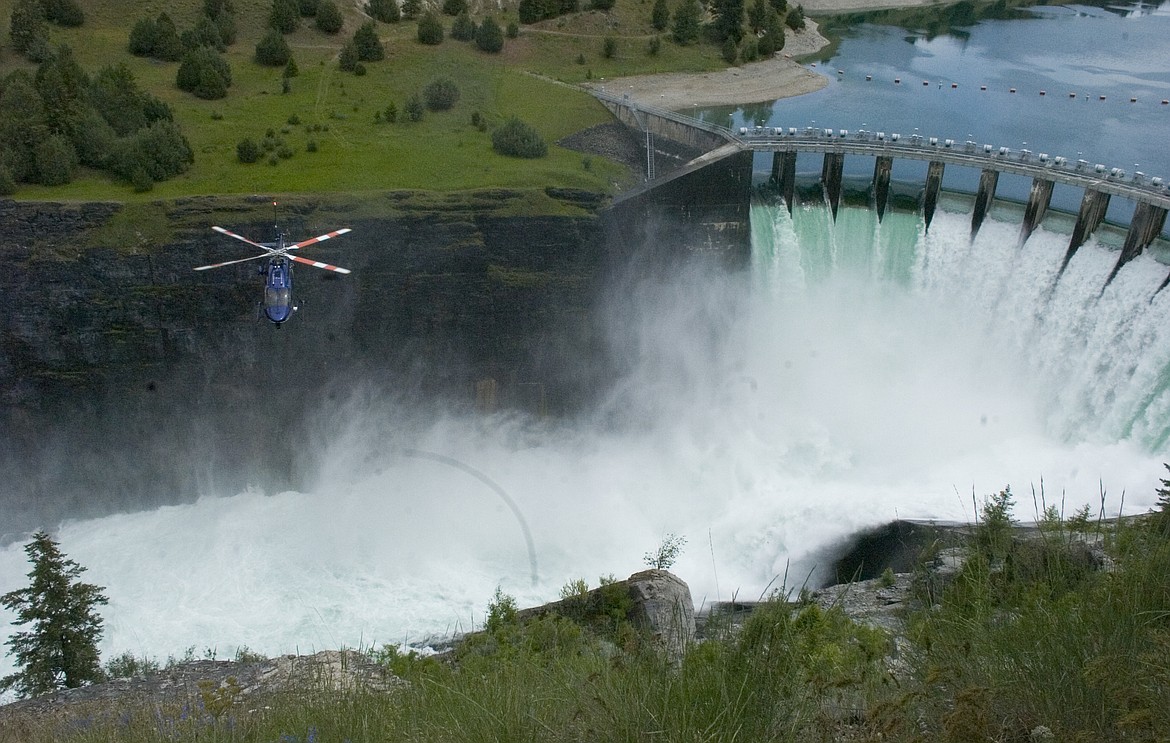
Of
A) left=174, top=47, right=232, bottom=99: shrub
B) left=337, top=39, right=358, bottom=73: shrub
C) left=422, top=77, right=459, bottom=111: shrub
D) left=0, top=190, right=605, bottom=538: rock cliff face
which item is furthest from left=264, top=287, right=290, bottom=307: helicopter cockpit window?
left=337, top=39, right=358, bottom=73: shrub

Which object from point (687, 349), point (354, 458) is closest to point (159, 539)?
point (354, 458)

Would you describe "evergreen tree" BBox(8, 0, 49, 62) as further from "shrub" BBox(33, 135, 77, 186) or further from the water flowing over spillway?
the water flowing over spillway

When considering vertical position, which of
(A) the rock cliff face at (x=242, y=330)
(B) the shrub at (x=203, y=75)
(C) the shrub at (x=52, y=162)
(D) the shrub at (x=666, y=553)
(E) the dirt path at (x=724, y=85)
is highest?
(B) the shrub at (x=203, y=75)

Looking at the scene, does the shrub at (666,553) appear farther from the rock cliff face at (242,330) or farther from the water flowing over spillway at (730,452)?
the rock cliff face at (242,330)

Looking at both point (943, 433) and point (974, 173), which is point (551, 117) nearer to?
point (974, 173)

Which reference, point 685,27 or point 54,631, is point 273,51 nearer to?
point 685,27

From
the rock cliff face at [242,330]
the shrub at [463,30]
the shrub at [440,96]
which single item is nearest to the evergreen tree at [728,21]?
the shrub at [463,30]

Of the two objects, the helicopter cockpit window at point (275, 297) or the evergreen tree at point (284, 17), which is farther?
the evergreen tree at point (284, 17)
